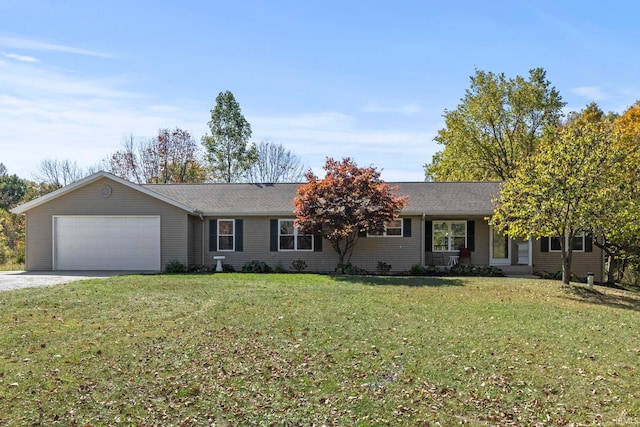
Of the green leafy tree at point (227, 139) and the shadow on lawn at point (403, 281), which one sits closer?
the shadow on lawn at point (403, 281)

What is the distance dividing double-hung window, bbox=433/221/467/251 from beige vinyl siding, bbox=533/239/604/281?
2.81 metres

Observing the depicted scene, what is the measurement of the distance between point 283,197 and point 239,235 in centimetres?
264

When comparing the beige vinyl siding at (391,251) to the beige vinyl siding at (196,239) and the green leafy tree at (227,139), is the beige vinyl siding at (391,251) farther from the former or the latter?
the green leafy tree at (227,139)

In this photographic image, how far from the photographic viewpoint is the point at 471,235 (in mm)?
20484

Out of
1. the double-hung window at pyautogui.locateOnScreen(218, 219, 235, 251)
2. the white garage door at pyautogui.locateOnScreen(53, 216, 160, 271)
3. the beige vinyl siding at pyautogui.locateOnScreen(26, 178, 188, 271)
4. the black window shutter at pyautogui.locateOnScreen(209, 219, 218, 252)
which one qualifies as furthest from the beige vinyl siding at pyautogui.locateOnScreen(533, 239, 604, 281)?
the white garage door at pyautogui.locateOnScreen(53, 216, 160, 271)

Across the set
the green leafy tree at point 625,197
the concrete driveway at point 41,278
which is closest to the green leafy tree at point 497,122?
the green leafy tree at point 625,197

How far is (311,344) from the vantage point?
305 inches

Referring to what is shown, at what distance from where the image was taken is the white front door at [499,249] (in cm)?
2045

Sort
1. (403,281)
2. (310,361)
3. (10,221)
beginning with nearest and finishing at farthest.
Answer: (310,361) → (403,281) → (10,221)

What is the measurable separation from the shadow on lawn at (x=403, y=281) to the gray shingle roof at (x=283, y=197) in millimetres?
3562

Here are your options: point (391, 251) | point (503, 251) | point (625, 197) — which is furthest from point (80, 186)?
point (625, 197)

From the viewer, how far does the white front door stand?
2045 cm

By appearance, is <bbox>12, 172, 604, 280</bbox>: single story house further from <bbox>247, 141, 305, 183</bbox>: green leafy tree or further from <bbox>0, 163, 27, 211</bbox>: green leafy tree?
<bbox>0, 163, 27, 211</bbox>: green leafy tree

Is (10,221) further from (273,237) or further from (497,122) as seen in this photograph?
(497,122)
